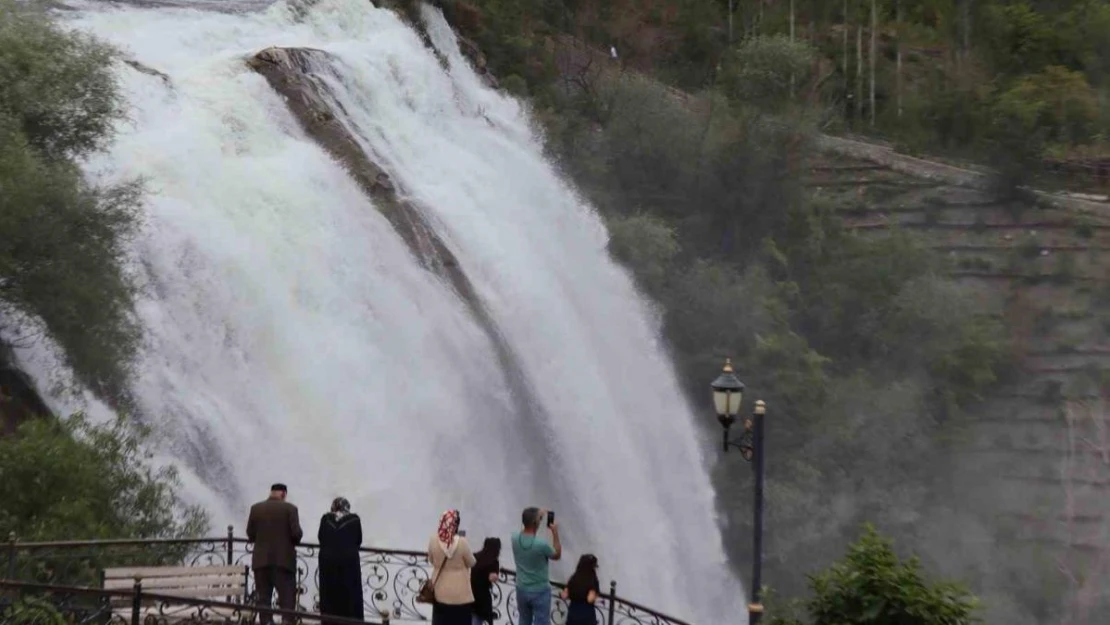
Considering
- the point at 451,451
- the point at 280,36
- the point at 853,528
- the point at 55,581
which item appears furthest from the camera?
the point at 853,528

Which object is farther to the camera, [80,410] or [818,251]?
[818,251]

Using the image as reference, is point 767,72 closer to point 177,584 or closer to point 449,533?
point 177,584

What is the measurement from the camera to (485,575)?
458 inches

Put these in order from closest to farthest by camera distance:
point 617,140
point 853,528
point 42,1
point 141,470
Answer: point 141,470 → point 42,1 → point 853,528 → point 617,140

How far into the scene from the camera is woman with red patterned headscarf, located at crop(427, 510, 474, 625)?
11180 millimetres

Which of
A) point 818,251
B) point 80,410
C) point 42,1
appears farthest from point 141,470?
point 818,251

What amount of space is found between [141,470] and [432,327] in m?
6.70

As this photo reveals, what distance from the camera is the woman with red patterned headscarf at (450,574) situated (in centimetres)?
1118

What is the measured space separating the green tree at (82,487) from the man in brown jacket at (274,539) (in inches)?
106

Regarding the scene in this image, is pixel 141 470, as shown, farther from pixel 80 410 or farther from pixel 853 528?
pixel 853 528

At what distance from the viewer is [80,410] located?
16.2 m

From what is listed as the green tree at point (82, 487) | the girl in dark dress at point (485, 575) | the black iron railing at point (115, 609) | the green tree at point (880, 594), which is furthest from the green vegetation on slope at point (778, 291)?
the black iron railing at point (115, 609)

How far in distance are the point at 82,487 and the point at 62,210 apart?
3385 millimetres

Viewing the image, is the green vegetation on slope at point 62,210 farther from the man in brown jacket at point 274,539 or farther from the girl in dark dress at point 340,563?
the girl in dark dress at point 340,563
